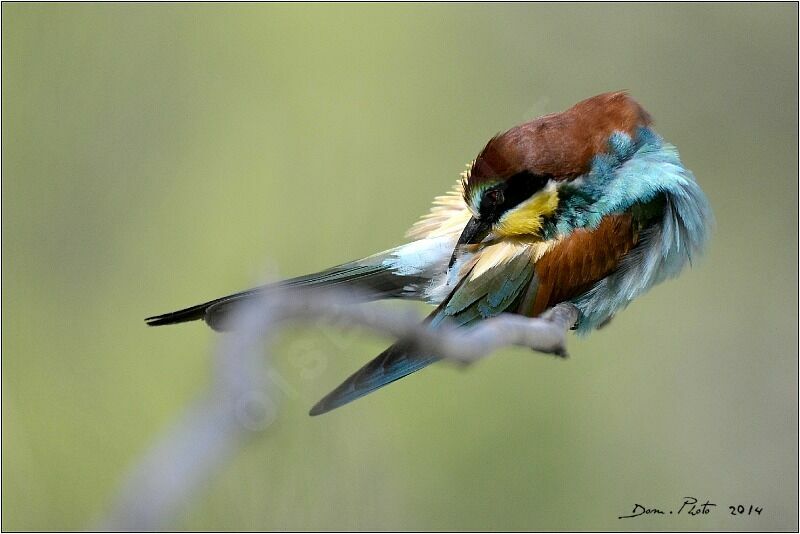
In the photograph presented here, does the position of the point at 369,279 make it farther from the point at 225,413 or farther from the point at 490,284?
the point at 225,413

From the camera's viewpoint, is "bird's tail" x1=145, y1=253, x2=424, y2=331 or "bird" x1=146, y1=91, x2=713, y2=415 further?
"bird's tail" x1=145, y1=253, x2=424, y2=331

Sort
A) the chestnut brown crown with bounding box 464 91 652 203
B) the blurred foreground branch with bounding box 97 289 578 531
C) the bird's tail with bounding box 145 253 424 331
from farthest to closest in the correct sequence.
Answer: the bird's tail with bounding box 145 253 424 331
the chestnut brown crown with bounding box 464 91 652 203
the blurred foreground branch with bounding box 97 289 578 531

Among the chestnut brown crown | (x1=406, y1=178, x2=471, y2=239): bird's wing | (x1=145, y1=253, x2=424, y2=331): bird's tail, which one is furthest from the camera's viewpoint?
(x1=406, y1=178, x2=471, y2=239): bird's wing

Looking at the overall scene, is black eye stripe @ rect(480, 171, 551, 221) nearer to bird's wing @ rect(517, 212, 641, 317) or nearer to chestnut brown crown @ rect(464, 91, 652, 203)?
chestnut brown crown @ rect(464, 91, 652, 203)

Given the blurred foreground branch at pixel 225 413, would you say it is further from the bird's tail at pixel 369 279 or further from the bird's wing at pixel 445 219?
the bird's wing at pixel 445 219

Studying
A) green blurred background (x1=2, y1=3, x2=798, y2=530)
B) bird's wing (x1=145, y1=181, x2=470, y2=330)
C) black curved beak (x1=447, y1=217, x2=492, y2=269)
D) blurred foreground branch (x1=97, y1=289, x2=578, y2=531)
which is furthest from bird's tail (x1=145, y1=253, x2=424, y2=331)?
blurred foreground branch (x1=97, y1=289, x2=578, y2=531)

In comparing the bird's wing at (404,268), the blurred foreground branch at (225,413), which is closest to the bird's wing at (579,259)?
the bird's wing at (404,268)
